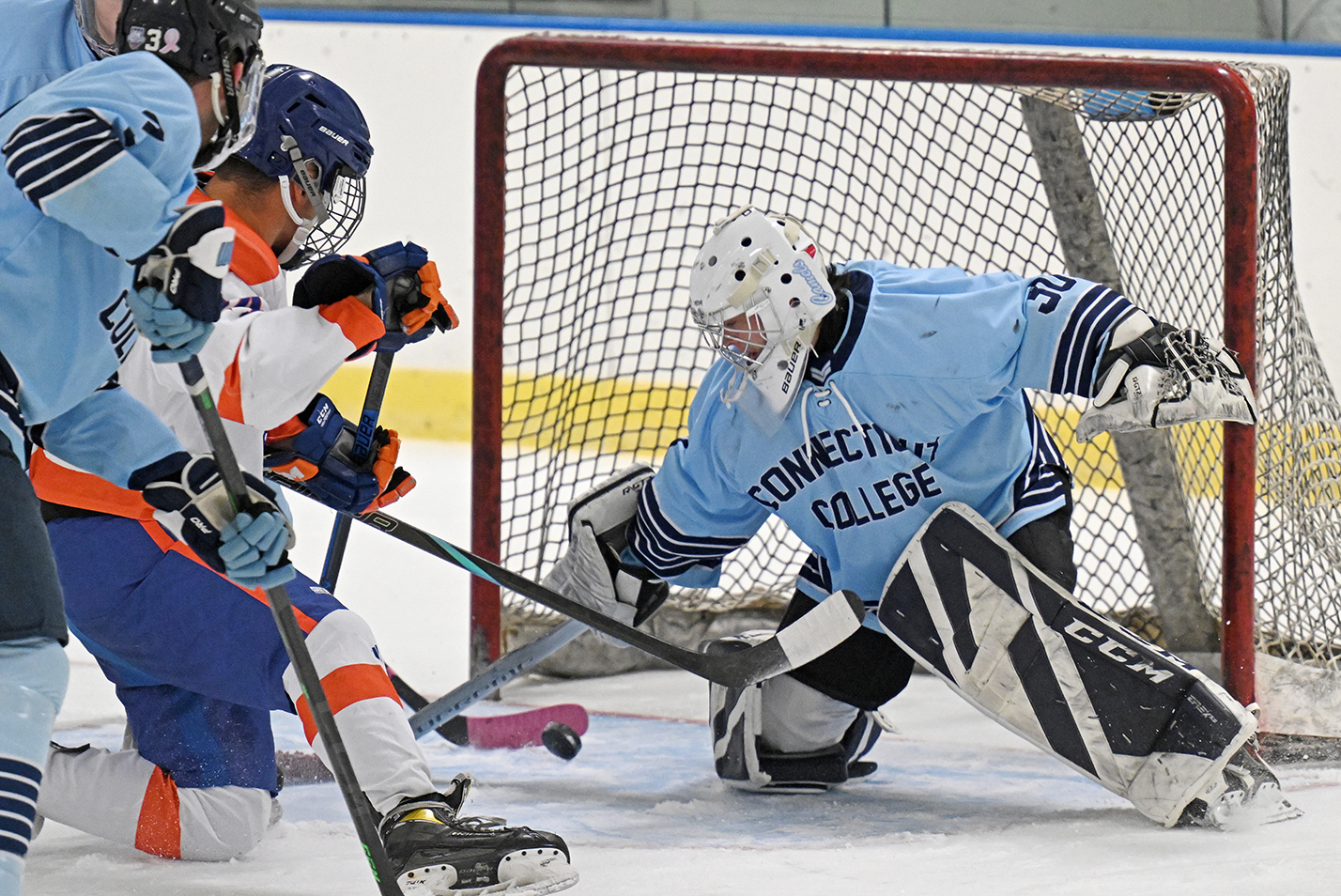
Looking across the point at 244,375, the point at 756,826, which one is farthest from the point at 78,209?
the point at 756,826

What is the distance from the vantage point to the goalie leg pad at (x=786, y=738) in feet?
8.25

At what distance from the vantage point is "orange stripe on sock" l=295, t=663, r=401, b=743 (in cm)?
192

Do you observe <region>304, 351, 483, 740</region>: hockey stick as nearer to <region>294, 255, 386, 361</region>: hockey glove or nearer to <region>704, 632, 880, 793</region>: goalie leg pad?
<region>294, 255, 386, 361</region>: hockey glove

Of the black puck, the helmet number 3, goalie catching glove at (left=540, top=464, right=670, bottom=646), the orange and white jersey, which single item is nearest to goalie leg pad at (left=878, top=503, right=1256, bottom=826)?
goalie catching glove at (left=540, top=464, right=670, bottom=646)

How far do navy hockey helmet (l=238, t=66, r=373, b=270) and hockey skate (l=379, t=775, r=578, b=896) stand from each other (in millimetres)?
843

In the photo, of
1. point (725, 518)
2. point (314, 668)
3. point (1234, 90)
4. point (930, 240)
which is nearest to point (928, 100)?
point (930, 240)

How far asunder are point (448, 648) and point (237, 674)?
1.41 metres

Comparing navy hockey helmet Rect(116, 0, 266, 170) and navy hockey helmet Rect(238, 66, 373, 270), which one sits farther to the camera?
navy hockey helmet Rect(238, 66, 373, 270)

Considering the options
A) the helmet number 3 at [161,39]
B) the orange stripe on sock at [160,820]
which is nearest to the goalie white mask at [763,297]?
the helmet number 3 at [161,39]

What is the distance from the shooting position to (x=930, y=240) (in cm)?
396

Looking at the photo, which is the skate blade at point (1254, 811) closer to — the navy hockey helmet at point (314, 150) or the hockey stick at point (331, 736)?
the hockey stick at point (331, 736)

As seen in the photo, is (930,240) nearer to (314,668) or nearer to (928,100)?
(928,100)

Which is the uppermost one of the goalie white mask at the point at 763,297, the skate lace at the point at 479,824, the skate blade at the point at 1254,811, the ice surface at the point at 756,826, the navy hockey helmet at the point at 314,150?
the navy hockey helmet at the point at 314,150

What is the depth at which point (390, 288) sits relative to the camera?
2.21 meters
